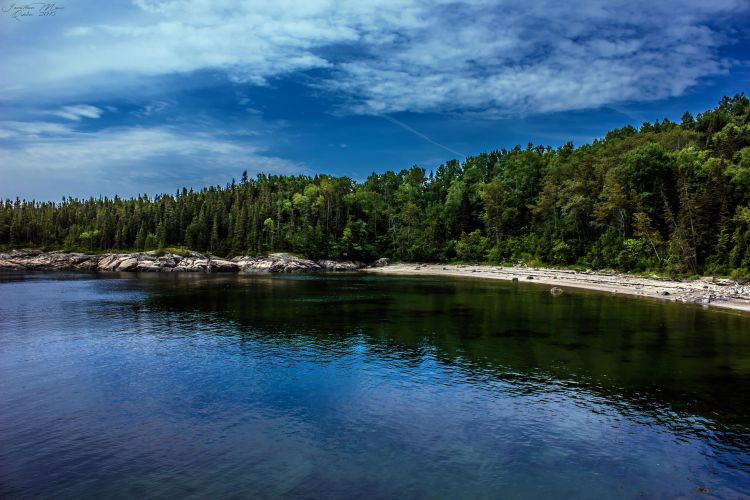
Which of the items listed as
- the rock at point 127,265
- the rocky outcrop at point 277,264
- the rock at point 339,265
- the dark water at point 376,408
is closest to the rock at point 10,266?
the rock at point 127,265

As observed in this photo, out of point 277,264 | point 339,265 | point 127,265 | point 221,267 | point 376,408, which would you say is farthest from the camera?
point 339,265

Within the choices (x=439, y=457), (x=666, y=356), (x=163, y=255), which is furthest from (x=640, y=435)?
(x=163, y=255)

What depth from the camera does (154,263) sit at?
481 ft

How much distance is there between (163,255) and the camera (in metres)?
153

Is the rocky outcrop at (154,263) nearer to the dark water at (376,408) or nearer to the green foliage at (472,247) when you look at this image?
the green foliage at (472,247)

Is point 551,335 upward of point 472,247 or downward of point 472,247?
downward

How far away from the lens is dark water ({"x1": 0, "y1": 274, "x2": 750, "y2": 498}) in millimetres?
16891

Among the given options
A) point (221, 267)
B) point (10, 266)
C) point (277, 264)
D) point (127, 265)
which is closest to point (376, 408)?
point (277, 264)

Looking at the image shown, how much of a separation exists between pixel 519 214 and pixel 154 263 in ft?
401

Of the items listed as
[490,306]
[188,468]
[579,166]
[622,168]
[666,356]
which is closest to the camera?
[188,468]

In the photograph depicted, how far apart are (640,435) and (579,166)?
116050mm

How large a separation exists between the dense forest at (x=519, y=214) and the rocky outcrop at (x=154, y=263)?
9505mm

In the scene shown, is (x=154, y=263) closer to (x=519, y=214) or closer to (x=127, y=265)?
(x=127, y=265)

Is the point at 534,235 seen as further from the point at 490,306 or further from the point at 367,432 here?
the point at 367,432
